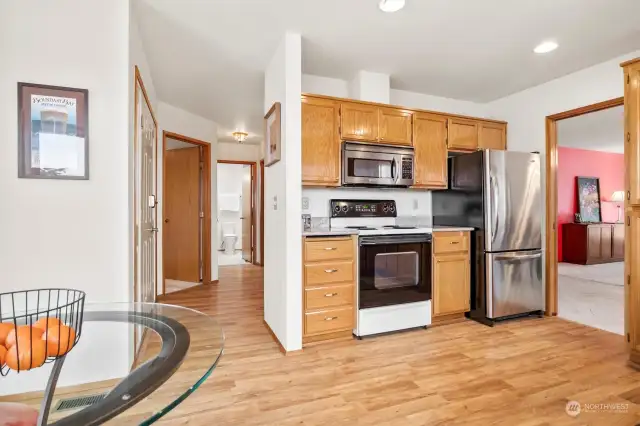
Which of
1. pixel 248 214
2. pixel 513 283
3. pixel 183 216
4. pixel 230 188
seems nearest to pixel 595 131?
pixel 513 283

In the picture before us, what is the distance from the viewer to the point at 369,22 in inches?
96.9

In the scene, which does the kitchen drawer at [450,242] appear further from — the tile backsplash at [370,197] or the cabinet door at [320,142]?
the cabinet door at [320,142]

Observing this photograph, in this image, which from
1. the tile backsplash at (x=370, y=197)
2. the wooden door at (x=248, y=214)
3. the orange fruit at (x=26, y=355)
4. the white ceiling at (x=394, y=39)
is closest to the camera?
the orange fruit at (x=26, y=355)

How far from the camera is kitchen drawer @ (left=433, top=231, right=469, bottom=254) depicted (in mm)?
3215

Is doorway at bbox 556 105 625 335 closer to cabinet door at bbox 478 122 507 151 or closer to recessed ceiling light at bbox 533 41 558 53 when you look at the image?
cabinet door at bbox 478 122 507 151

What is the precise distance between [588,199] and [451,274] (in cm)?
613

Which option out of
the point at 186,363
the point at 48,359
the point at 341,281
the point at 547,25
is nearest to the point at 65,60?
the point at 48,359

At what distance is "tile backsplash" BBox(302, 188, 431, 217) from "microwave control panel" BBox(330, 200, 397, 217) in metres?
0.06

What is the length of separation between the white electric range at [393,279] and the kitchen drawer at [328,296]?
0.32ft

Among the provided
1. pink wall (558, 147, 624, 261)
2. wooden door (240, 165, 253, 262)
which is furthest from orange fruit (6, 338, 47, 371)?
pink wall (558, 147, 624, 261)

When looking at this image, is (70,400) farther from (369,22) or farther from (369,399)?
(369,22)

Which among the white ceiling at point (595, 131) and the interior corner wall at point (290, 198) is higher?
the white ceiling at point (595, 131)

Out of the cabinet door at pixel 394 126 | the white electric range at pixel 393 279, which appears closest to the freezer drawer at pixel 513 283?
the white electric range at pixel 393 279

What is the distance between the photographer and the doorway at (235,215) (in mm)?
7078
